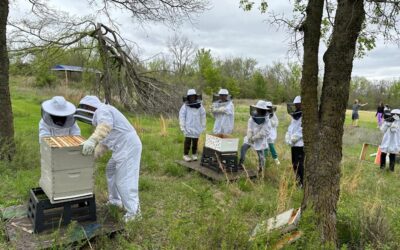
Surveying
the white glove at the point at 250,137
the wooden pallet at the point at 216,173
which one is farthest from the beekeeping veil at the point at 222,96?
the wooden pallet at the point at 216,173

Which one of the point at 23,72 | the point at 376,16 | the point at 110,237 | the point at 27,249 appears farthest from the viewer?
the point at 23,72

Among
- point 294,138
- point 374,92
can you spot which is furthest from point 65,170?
point 374,92

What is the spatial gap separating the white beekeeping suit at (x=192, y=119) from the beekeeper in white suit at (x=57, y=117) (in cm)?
341

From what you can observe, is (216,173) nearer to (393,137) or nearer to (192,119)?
(192,119)

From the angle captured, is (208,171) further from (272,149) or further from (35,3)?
(35,3)

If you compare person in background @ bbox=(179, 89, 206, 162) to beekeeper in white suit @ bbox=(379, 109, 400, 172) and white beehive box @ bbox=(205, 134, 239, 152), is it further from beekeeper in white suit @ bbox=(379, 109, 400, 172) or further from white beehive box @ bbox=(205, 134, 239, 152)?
beekeeper in white suit @ bbox=(379, 109, 400, 172)

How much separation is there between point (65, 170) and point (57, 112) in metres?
1.03

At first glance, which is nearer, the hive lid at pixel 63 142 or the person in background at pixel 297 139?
the hive lid at pixel 63 142

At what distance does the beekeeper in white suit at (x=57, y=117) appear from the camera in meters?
4.22

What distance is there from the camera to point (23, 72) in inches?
388

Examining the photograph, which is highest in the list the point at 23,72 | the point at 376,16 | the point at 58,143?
the point at 376,16

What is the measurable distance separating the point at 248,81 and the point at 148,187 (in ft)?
142

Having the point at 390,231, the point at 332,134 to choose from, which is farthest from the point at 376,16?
the point at 390,231

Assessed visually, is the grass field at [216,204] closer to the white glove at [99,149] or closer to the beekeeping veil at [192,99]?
the white glove at [99,149]
